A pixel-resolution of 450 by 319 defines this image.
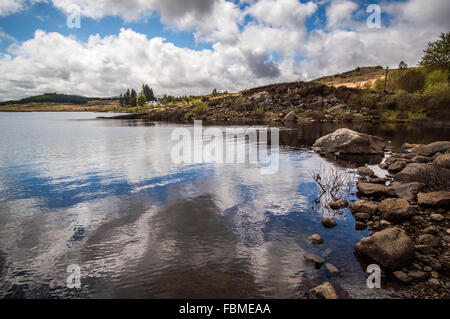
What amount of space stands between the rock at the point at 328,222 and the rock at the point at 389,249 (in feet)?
5.66

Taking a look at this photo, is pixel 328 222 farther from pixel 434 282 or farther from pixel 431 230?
pixel 434 282

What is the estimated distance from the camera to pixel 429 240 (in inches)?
275

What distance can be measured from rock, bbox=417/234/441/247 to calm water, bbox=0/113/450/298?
5.19ft

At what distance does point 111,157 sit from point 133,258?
1714 centimetres

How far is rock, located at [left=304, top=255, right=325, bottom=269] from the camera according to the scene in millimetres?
6485

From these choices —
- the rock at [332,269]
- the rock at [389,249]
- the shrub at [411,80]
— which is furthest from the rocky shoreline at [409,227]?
the shrub at [411,80]

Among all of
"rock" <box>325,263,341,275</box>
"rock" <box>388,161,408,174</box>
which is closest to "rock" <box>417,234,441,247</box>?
"rock" <box>325,263,341,275</box>

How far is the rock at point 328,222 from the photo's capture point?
866cm

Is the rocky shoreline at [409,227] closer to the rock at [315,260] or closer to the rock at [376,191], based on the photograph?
the rock at [376,191]

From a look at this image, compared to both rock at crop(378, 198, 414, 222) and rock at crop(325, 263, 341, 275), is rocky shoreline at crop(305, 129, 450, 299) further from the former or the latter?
rock at crop(325, 263, 341, 275)

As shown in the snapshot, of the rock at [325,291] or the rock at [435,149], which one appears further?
the rock at [435,149]

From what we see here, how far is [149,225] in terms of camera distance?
8.97 meters

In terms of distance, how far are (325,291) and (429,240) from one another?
4296 millimetres
